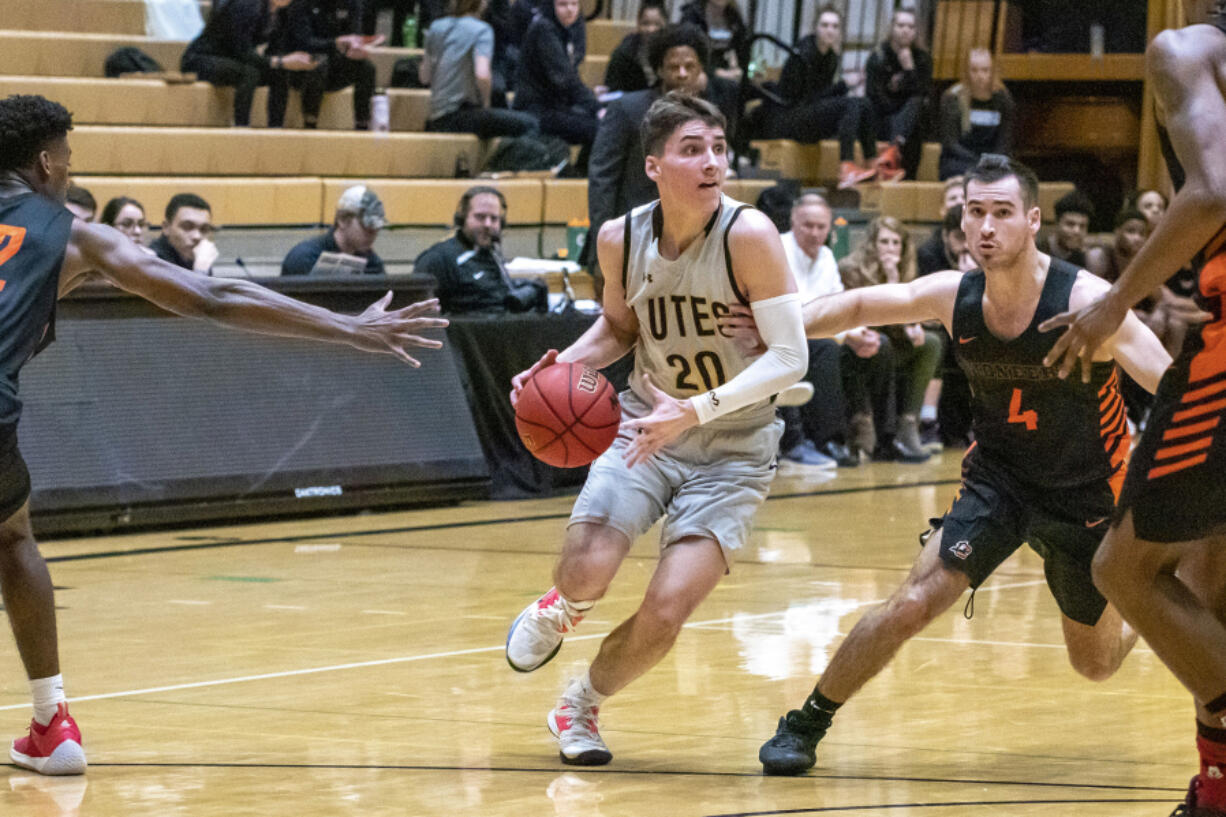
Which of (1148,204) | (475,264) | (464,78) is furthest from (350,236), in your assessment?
(1148,204)

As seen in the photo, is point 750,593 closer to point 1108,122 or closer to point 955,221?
point 955,221

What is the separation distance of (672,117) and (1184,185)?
1.82m

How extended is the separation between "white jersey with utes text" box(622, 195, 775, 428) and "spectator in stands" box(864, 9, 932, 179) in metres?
12.1

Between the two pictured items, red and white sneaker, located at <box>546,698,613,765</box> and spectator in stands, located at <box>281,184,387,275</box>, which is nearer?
red and white sneaker, located at <box>546,698,613,765</box>

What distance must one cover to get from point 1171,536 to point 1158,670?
8.68ft

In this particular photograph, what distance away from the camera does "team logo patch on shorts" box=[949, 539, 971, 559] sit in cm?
499

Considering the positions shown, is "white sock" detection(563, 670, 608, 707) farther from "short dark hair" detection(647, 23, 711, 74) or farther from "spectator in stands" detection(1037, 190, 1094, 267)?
"spectator in stands" detection(1037, 190, 1094, 267)

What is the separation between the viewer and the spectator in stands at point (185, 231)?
10.6 meters

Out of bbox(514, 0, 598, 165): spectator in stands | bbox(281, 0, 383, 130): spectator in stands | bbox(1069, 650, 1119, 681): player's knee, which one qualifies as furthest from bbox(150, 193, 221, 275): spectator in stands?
bbox(1069, 650, 1119, 681): player's knee

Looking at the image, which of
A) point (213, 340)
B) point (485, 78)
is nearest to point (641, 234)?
point (213, 340)

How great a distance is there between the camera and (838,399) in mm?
12742

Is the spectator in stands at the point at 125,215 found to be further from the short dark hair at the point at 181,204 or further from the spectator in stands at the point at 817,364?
the spectator in stands at the point at 817,364

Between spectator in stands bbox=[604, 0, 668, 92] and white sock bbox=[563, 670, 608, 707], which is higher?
spectator in stands bbox=[604, 0, 668, 92]

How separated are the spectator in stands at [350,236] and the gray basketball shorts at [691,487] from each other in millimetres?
5825
